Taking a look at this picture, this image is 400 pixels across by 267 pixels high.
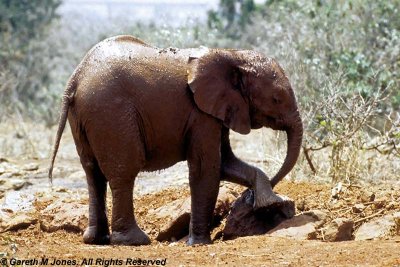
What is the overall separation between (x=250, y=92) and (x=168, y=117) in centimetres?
79

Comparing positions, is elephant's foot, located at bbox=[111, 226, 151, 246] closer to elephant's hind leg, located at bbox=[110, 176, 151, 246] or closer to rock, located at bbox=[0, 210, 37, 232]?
elephant's hind leg, located at bbox=[110, 176, 151, 246]

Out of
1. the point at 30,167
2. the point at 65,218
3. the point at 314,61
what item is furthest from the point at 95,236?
the point at 314,61

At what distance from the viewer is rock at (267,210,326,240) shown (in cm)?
826

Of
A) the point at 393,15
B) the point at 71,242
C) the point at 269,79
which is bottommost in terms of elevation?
the point at 71,242

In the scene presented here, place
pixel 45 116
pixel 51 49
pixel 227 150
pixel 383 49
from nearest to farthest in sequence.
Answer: pixel 227 150, pixel 383 49, pixel 45 116, pixel 51 49

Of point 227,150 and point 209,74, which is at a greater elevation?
point 209,74

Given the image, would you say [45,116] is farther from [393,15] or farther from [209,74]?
[209,74]

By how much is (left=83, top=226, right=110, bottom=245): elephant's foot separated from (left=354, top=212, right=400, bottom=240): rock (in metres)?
2.23

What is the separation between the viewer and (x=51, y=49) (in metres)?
25.5

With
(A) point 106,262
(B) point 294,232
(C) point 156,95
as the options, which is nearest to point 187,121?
(C) point 156,95

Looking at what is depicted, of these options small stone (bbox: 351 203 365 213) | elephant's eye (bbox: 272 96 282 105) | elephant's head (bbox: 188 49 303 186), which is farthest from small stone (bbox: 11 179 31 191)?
small stone (bbox: 351 203 365 213)

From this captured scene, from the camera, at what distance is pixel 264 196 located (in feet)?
28.6

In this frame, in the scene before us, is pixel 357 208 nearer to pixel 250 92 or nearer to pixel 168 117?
pixel 250 92

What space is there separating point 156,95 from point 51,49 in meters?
17.5
